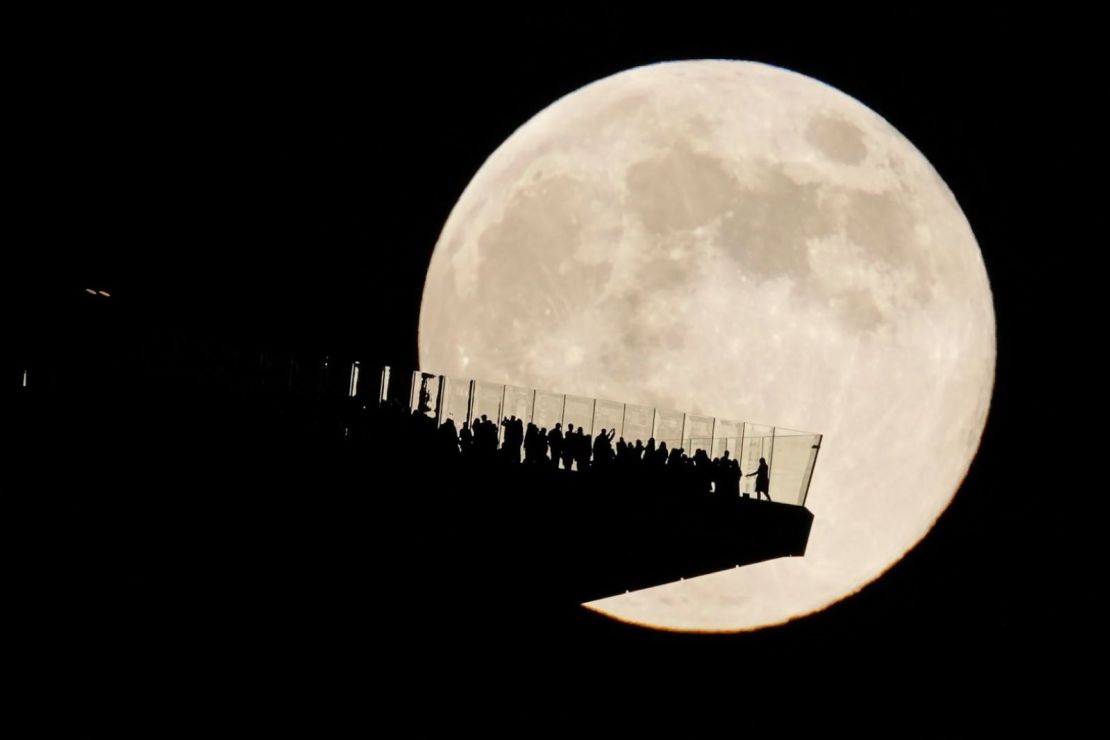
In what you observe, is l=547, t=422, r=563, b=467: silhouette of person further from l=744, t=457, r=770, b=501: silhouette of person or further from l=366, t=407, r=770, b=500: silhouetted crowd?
l=744, t=457, r=770, b=501: silhouette of person

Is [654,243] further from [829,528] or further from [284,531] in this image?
[284,531]

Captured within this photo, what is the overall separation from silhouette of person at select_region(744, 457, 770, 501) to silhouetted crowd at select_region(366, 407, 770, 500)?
0.02m

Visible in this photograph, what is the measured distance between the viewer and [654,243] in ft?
84.3

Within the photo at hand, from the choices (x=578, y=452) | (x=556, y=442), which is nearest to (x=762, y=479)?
(x=578, y=452)

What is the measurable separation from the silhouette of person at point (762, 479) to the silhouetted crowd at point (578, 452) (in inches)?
1.0

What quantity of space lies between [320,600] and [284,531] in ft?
3.72

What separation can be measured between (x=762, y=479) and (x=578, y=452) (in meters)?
3.69

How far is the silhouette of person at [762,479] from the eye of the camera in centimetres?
2069

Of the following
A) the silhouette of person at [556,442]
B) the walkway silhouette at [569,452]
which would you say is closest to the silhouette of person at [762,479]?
the walkway silhouette at [569,452]

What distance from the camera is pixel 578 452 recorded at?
19.2 metres

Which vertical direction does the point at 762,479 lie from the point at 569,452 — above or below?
below

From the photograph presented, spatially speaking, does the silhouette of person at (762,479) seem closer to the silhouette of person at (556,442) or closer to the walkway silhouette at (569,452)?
the walkway silhouette at (569,452)

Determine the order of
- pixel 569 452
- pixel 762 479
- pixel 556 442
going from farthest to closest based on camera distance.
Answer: pixel 762 479, pixel 556 442, pixel 569 452

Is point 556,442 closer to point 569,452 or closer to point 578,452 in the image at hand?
point 569,452
